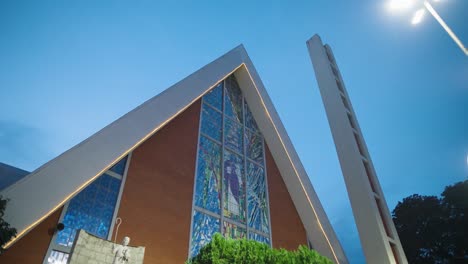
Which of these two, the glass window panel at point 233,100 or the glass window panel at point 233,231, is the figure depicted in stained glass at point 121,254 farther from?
the glass window panel at point 233,100

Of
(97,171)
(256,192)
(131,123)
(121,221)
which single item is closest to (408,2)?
(131,123)

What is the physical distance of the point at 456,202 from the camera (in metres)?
15.6

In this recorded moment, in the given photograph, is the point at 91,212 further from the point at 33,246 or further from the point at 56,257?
the point at 33,246

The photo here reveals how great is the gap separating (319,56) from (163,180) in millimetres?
8321

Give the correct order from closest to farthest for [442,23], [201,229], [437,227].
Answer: [442,23], [201,229], [437,227]

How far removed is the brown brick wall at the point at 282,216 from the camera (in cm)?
1085


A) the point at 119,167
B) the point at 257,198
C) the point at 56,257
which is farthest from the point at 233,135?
the point at 56,257

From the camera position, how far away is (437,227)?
51.4 feet

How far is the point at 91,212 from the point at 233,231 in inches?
169

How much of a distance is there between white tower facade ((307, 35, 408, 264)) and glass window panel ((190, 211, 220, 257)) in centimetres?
430

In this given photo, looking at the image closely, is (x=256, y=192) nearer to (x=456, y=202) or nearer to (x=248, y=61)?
(x=248, y=61)

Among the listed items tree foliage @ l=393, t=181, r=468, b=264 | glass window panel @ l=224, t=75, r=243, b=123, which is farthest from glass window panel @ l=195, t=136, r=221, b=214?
tree foliage @ l=393, t=181, r=468, b=264

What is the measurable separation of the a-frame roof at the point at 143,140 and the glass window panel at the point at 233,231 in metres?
3.10

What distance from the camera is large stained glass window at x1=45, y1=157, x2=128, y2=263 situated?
5782mm
